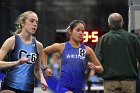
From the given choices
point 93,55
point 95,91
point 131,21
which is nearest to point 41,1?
point 95,91

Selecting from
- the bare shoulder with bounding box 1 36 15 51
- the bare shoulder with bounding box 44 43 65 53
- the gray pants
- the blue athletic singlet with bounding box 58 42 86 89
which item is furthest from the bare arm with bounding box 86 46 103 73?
the bare shoulder with bounding box 1 36 15 51

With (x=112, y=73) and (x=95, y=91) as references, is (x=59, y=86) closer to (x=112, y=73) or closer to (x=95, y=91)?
(x=112, y=73)

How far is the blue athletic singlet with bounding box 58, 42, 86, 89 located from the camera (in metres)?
6.69

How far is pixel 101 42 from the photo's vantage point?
24.5 ft

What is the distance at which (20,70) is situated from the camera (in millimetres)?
6016

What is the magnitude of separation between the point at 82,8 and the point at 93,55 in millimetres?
8560

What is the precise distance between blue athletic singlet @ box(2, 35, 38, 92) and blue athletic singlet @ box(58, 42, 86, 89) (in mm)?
726

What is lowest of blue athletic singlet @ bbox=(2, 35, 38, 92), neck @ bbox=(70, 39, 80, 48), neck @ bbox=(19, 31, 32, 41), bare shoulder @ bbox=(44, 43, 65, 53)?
blue athletic singlet @ bbox=(2, 35, 38, 92)

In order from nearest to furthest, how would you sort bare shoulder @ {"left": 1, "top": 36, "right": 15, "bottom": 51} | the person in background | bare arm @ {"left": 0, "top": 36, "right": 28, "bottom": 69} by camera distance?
bare arm @ {"left": 0, "top": 36, "right": 28, "bottom": 69}, bare shoulder @ {"left": 1, "top": 36, "right": 15, "bottom": 51}, the person in background

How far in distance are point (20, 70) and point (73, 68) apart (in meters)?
0.92

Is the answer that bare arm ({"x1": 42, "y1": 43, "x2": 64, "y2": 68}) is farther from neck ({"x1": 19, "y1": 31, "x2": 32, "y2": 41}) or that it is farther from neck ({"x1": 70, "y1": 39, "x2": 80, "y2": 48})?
neck ({"x1": 19, "y1": 31, "x2": 32, "y2": 41})

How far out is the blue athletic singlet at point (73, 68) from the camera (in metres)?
6.69

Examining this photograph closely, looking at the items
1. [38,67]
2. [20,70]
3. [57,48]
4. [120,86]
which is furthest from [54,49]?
[120,86]

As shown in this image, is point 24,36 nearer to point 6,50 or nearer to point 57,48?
point 6,50
